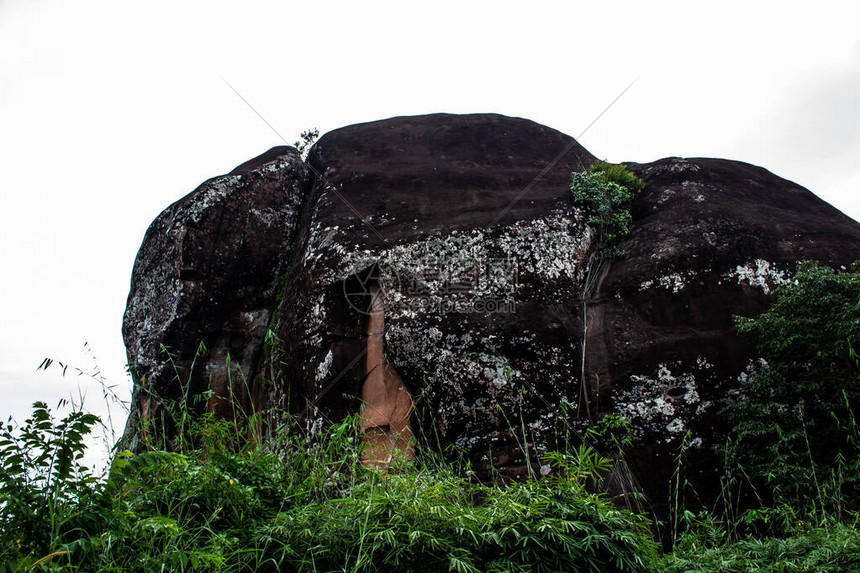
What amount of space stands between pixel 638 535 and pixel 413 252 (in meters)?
4.77

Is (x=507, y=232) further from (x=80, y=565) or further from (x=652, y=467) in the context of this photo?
(x=80, y=565)

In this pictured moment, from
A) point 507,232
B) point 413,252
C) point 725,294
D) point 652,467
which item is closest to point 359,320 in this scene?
point 413,252

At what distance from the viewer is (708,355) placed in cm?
667

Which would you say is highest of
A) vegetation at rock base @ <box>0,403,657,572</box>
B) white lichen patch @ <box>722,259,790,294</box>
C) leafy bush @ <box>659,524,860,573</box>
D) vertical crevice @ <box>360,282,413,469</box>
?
white lichen patch @ <box>722,259,790,294</box>

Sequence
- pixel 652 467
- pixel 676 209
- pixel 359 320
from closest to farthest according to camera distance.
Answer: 1. pixel 652 467
2. pixel 359 320
3. pixel 676 209

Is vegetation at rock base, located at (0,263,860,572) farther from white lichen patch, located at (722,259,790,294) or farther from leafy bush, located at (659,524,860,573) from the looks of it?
white lichen patch, located at (722,259,790,294)

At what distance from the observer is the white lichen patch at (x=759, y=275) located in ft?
23.4

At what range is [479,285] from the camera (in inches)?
289

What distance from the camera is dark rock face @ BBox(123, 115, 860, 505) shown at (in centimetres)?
655

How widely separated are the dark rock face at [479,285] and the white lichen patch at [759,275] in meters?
0.02

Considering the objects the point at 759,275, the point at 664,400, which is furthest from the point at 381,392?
the point at 759,275

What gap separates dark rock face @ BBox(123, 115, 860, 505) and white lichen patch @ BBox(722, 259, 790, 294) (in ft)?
0.08

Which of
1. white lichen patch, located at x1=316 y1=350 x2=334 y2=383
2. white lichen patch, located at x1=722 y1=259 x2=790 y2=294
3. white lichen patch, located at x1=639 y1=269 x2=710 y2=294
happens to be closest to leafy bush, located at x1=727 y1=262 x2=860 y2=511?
white lichen patch, located at x1=722 y1=259 x2=790 y2=294

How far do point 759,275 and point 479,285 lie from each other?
3444mm
